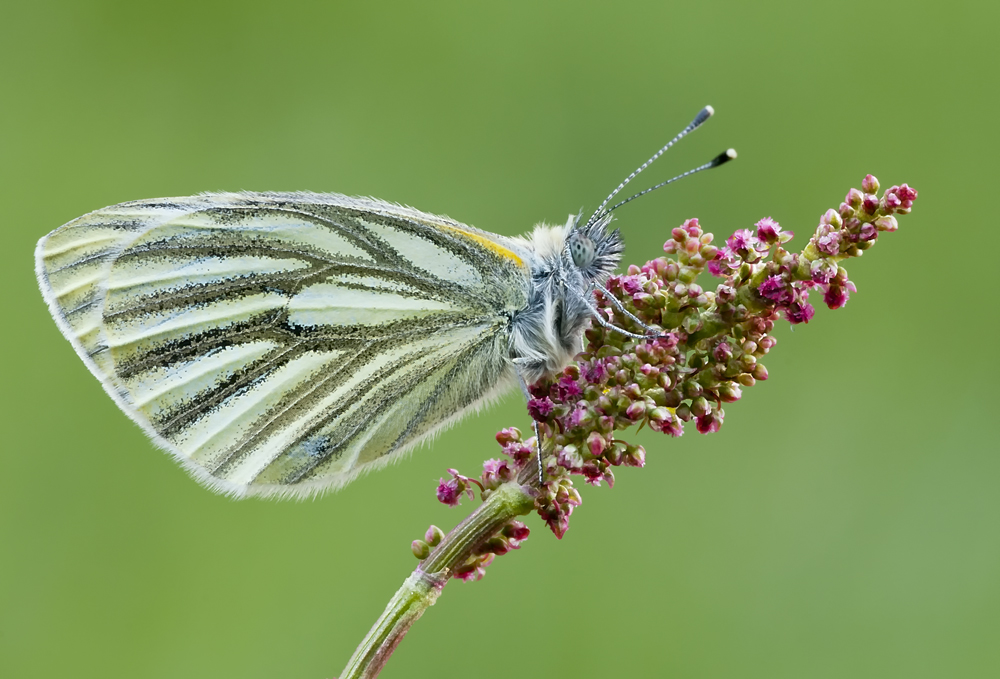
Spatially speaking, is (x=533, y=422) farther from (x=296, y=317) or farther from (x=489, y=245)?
(x=296, y=317)

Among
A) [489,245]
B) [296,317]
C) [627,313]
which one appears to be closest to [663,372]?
[627,313]

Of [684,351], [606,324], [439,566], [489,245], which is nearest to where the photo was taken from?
[439,566]

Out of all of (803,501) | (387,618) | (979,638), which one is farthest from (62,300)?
(979,638)

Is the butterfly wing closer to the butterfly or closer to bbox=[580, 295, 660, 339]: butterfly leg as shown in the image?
the butterfly

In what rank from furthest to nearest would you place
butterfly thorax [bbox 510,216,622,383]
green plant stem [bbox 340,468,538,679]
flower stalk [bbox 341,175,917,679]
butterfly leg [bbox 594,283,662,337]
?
butterfly thorax [bbox 510,216,622,383], butterfly leg [bbox 594,283,662,337], flower stalk [bbox 341,175,917,679], green plant stem [bbox 340,468,538,679]

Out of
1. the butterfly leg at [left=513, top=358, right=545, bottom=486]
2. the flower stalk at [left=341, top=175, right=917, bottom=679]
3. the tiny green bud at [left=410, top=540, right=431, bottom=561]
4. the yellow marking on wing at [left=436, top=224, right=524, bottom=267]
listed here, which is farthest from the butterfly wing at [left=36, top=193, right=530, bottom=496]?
the tiny green bud at [left=410, top=540, right=431, bottom=561]

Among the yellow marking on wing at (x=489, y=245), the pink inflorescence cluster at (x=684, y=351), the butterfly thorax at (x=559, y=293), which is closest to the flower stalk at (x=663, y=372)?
the pink inflorescence cluster at (x=684, y=351)

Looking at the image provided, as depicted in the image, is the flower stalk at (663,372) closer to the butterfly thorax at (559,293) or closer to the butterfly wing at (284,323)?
the butterfly thorax at (559,293)

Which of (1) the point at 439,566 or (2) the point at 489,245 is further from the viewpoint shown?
(2) the point at 489,245
